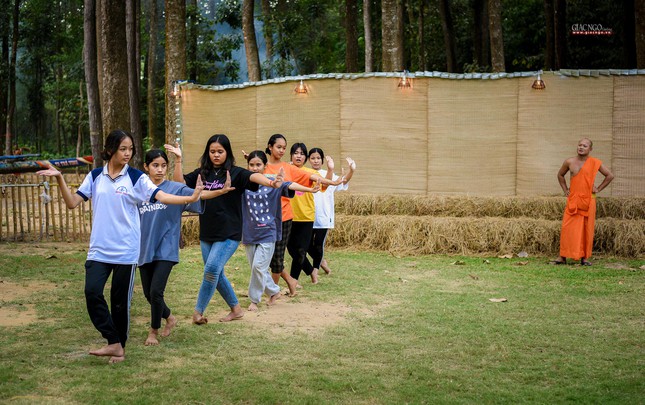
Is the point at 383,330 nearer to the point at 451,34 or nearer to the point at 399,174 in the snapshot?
the point at 399,174

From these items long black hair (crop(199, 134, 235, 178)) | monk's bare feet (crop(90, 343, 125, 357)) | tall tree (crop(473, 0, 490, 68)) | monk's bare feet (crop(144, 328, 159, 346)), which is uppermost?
tall tree (crop(473, 0, 490, 68))

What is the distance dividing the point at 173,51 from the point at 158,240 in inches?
385

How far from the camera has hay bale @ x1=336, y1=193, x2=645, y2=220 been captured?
43.8 ft

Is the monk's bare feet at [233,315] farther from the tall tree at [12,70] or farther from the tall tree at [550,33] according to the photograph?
the tall tree at [12,70]

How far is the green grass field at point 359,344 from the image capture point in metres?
5.59

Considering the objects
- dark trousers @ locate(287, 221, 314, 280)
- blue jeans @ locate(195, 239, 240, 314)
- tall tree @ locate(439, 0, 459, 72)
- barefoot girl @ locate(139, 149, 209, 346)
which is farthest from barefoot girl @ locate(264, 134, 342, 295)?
tall tree @ locate(439, 0, 459, 72)

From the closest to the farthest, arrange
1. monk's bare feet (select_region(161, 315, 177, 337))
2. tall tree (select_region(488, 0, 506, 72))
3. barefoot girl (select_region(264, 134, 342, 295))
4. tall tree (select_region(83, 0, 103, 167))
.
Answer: monk's bare feet (select_region(161, 315, 177, 337)) → barefoot girl (select_region(264, 134, 342, 295)) → tall tree (select_region(488, 0, 506, 72)) → tall tree (select_region(83, 0, 103, 167))

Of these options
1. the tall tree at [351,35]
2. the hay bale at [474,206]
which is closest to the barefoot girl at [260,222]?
the hay bale at [474,206]

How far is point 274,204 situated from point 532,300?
313 cm

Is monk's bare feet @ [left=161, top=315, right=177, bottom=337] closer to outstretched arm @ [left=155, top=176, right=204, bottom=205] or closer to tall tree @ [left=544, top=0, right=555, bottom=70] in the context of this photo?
outstretched arm @ [left=155, top=176, right=204, bottom=205]

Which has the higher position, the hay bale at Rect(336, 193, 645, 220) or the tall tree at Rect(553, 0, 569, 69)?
the tall tree at Rect(553, 0, 569, 69)

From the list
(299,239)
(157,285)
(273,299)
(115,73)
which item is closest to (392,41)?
(115,73)

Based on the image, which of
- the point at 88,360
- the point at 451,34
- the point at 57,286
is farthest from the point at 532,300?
the point at 451,34

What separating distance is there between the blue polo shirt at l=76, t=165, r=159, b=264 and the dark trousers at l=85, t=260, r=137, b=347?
0.28 feet
